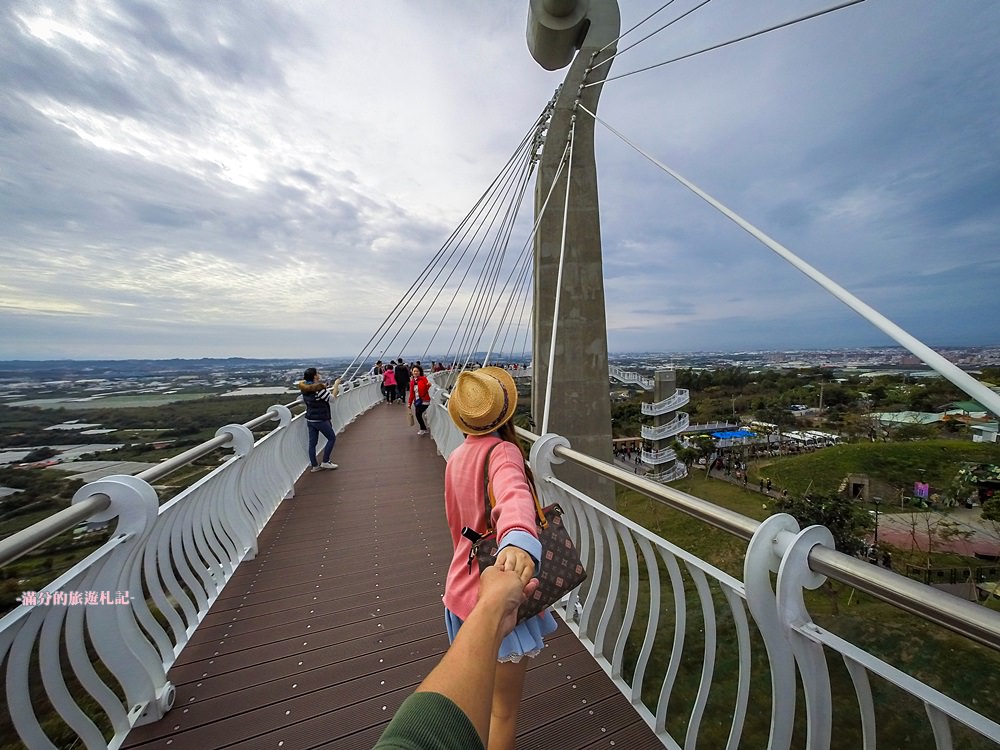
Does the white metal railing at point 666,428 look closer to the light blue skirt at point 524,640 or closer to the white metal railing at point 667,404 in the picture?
the white metal railing at point 667,404

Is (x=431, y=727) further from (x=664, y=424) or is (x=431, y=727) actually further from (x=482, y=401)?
(x=664, y=424)

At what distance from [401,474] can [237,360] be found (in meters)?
32.8

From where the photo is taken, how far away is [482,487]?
1.30 meters

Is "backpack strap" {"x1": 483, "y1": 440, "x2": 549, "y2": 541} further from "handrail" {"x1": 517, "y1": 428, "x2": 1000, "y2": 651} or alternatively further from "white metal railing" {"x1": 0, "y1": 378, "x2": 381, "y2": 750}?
"white metal railing" {"x1": 0, "y1": 378, "x2": 381, "y2": 750}

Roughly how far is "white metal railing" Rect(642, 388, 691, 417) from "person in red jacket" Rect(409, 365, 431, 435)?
11.1 m

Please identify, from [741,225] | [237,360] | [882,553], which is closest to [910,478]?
[882,553]

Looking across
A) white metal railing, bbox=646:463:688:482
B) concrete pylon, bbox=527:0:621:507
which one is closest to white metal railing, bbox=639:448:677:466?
white metal railing, bbox=646:463:688:482

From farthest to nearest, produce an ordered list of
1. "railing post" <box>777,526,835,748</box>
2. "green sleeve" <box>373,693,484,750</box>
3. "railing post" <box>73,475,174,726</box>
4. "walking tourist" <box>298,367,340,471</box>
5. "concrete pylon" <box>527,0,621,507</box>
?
1. "concrete pylon" <box>527,0,621,507</box>
2. "walking tourist" <box>298,367,340,471</box>
3. "railing post" <box>73,475,174,726</box>
4. "railing post" <box>777,526,835,748</box>
5. "green sleeve" <box>373,693,484,750</box>

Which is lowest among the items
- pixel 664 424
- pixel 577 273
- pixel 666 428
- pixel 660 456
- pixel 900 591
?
pixel 660 456

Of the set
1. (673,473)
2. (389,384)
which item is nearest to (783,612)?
(389,384)

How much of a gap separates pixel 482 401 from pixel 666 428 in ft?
65.6

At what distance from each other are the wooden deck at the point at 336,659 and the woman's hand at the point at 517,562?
1427 mm

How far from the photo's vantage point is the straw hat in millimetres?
Answer: 1310

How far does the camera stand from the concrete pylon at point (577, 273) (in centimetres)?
595
